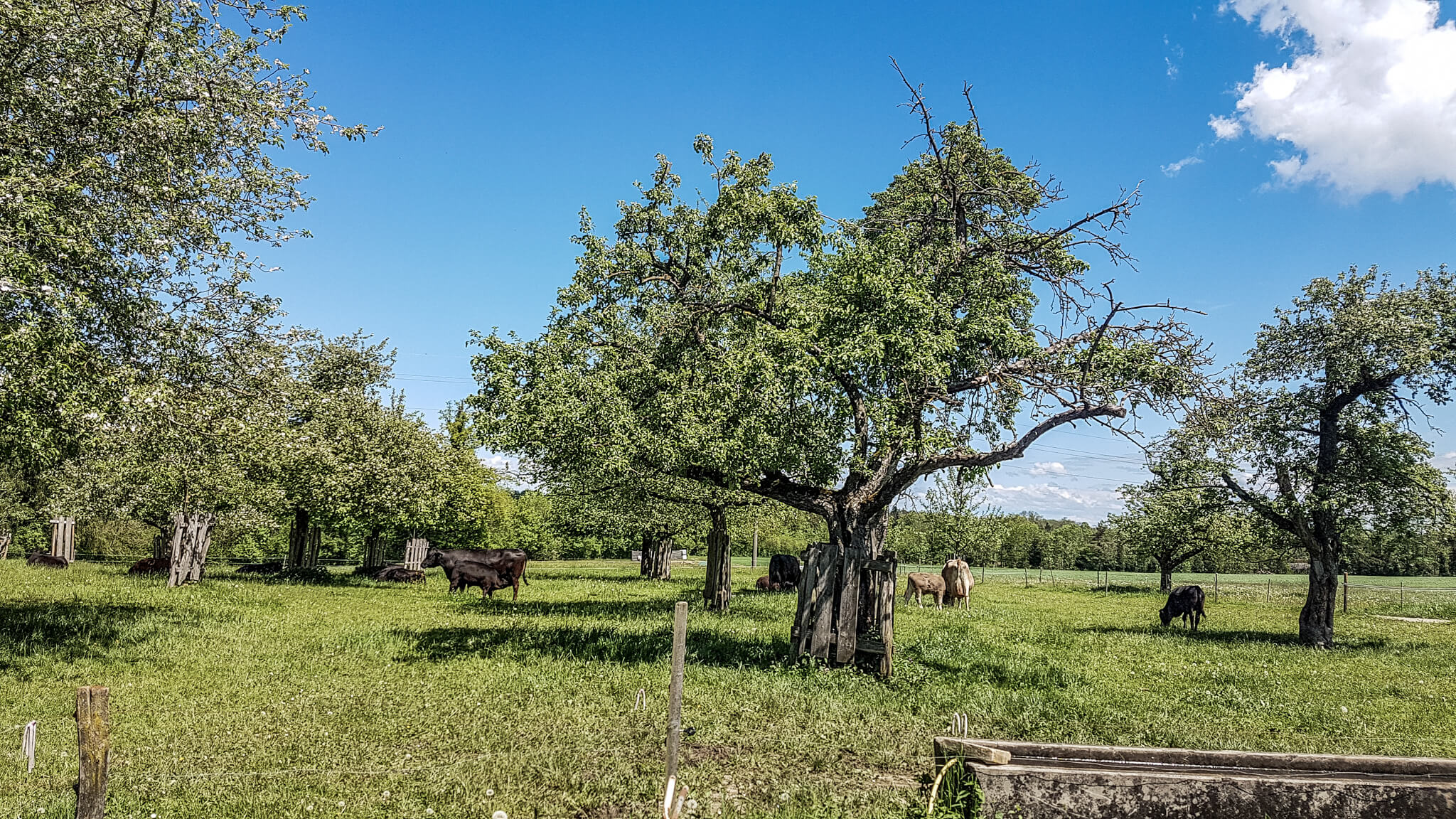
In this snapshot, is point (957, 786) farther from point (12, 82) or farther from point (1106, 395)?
point (12, 82)

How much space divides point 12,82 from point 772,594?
26418mm

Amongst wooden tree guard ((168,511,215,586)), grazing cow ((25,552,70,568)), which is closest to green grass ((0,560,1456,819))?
wooden tree guard ((168,511,215,586))

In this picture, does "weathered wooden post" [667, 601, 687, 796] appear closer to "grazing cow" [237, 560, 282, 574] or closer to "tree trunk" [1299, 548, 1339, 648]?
"tree trunk" [1299, 548, 1339, 648]

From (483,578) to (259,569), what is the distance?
14719mm

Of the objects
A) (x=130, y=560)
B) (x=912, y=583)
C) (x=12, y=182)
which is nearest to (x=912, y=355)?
(x=12, y=182)

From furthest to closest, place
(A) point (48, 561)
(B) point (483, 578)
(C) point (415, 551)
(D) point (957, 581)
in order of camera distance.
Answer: (C) point (415, 551) → (A) point (48, 561) → (D) point (957, 581) → (B) point (483, 578)

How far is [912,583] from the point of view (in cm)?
3148

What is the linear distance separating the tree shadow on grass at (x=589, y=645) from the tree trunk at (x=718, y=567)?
584cm

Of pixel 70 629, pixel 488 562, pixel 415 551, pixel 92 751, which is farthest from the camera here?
pixel 415 551

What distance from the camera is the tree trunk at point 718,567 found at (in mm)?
24078

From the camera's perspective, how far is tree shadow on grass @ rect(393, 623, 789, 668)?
1455cm

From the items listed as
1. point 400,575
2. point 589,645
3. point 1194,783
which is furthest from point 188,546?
point 1194,783

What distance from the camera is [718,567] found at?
2439 cm

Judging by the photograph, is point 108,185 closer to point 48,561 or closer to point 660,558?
point 48,561
